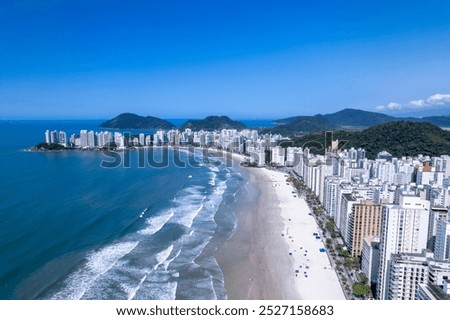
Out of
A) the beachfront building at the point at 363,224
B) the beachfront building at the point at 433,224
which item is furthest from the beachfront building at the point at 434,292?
the beachfront building at the point at 363,224

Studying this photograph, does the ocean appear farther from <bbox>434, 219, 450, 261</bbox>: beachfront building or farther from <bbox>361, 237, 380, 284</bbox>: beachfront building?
<bbox>434, 219, 450, 261</bbox>: beachfront building

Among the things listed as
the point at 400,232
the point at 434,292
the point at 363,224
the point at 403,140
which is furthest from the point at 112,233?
the point at 403,140

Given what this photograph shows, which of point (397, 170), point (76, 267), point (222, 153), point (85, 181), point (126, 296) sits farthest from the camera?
point (222, 153)

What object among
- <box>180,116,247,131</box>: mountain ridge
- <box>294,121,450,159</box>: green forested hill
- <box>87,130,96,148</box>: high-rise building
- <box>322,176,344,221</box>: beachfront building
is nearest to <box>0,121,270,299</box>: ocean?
<box>322,176,344,221</box>: beachfront building

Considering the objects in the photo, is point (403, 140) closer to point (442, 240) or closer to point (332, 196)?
point (332, 196)

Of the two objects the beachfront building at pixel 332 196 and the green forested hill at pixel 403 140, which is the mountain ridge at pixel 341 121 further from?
the beachfront building at pixel 332 196

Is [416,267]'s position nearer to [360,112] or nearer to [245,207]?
[245,207]

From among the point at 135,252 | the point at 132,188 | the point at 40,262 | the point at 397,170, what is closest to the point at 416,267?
the point at 135,252
